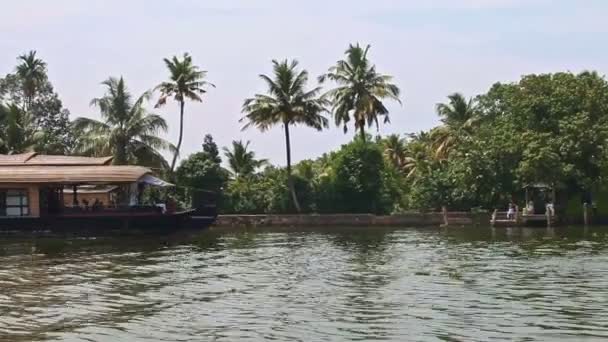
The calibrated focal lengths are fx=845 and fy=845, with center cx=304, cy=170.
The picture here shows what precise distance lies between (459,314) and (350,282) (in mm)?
4933

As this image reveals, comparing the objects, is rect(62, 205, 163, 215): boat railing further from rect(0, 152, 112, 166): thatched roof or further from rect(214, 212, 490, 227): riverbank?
rect(214, 212, 490, 227): riverbank

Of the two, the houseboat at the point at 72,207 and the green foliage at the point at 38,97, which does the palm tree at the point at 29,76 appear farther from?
the houseboat at the point at 72,207

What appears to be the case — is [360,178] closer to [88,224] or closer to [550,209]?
[550,209]

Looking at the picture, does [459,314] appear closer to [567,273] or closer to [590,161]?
[567,273]

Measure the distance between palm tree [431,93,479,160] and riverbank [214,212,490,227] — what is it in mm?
8356

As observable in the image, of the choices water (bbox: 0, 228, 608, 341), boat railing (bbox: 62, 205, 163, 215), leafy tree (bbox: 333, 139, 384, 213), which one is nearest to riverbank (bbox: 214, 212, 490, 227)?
leafy tree (bbox: 333, 139, 384, 213)

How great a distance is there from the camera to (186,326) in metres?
12.3

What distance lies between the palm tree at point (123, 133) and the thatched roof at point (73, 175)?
10.7m

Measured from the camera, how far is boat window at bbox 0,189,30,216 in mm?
36625

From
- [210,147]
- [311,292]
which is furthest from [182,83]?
[311,292]

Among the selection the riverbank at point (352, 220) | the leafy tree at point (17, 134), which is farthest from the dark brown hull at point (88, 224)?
the leafy tree at point (17, 134)

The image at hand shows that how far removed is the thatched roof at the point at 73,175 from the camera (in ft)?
116

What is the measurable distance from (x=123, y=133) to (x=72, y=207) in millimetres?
11031

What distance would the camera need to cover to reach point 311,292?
1595cm
